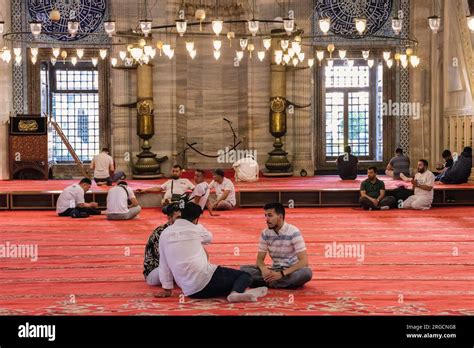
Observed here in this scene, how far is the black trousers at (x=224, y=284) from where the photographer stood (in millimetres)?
6891

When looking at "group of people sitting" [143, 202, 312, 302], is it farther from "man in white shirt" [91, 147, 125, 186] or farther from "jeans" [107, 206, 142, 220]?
"man in white shirt" [91, 147, 125, 186]

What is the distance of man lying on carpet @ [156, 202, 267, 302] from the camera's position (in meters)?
6.82

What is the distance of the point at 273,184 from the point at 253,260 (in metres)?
7.12

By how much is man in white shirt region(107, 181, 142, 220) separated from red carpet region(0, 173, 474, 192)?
233 cm

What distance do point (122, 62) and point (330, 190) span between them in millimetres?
5810

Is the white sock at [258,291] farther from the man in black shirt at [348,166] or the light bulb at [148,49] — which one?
the man in black shirt at [348,166]

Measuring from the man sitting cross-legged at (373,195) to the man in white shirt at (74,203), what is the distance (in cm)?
402

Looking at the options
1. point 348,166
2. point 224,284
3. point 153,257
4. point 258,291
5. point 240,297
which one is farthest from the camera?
point 348,166

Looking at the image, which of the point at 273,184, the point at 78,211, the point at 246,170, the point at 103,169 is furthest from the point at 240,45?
the point at 78,211

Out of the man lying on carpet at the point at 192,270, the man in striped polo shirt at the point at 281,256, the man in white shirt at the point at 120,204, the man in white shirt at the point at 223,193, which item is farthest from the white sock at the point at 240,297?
the man in white shirt at the point at 223,193

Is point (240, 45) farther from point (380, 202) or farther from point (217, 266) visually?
point (217, 266)

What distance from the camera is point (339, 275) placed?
803 cm

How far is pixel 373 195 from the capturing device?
45.8 feet
